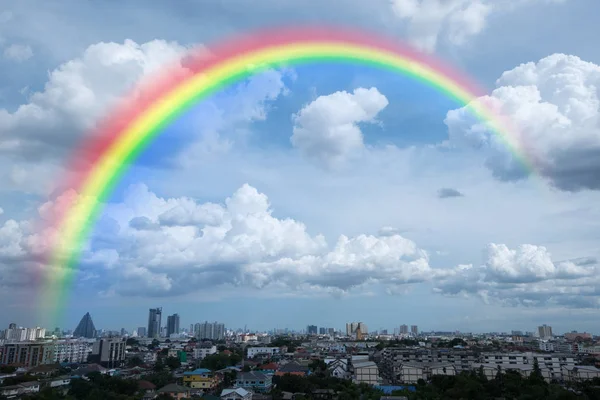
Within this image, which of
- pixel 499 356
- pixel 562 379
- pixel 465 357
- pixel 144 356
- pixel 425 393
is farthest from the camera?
pixel 144 356

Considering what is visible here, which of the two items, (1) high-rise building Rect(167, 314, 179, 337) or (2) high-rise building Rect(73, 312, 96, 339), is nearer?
(2) high-rise building Rect(73, 312, 96, 339)

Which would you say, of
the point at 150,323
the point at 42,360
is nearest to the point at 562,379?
the point at 42,360

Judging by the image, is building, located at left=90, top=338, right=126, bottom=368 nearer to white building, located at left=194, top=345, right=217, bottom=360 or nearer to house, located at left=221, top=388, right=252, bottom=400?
white building, located at left=194, top=345, right=217, bottom=360

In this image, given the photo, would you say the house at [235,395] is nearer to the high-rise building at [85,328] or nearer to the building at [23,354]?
the building at [23,354]

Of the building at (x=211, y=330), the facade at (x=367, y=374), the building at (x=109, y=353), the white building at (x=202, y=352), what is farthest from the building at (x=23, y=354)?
the building at (x=211, y=330)

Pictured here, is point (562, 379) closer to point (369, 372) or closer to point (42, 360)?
point (369, 372)

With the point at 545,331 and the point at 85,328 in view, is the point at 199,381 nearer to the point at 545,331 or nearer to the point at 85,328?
the point at 85,328

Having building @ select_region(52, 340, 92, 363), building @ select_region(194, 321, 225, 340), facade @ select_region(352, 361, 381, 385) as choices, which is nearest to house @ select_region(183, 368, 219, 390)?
facade @ select_region(352, 361, 381, 385)
